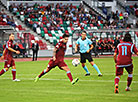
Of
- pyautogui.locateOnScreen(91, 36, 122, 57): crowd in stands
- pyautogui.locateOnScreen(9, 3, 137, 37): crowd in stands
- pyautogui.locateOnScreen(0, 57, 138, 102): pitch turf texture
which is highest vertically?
pyautogui.locateOnScreen(9, 3, 137, 37): crowd in stands

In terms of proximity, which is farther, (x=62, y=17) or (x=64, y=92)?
(x=62, y=17)

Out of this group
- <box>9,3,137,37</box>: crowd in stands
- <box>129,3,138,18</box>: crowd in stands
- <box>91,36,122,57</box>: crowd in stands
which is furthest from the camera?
<box>129,3,138,18</box>: crowd in stands

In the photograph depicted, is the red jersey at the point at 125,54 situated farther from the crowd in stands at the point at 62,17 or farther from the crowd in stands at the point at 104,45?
the crowd in stands at the point at 62,17

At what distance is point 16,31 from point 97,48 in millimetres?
8720

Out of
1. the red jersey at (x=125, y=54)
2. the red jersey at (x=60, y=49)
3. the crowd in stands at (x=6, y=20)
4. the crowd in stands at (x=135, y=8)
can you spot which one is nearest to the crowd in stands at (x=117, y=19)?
the crowd in stands at (x=135, y=8)

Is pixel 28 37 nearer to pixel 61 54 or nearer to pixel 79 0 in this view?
pixel 79 0

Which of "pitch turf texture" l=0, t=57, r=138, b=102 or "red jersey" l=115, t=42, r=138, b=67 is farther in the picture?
"red jersey" l=115, t=42, r=138, b=67

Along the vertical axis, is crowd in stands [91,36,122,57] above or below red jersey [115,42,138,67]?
below

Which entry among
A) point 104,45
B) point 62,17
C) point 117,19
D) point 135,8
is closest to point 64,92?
point 104,45

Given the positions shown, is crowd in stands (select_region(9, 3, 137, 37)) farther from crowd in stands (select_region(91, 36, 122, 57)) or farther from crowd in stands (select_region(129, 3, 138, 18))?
crowd in stands (select_region(91, 36, 122, 57))

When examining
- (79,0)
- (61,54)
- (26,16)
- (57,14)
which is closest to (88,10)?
(79,0)

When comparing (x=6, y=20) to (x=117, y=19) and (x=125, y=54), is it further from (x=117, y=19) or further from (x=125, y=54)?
(x=125, y=54)

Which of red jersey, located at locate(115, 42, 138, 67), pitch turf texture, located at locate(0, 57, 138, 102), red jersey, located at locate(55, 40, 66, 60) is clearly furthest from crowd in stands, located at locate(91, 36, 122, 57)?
red jersey, located at locate(115, 42, 138, 67)

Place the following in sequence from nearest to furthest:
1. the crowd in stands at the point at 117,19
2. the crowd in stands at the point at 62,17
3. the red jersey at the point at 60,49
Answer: the red jersey at the point at 60,49 → the crowd in stands at the point at 62,17 → the crowd in stands at the point at 117,19
